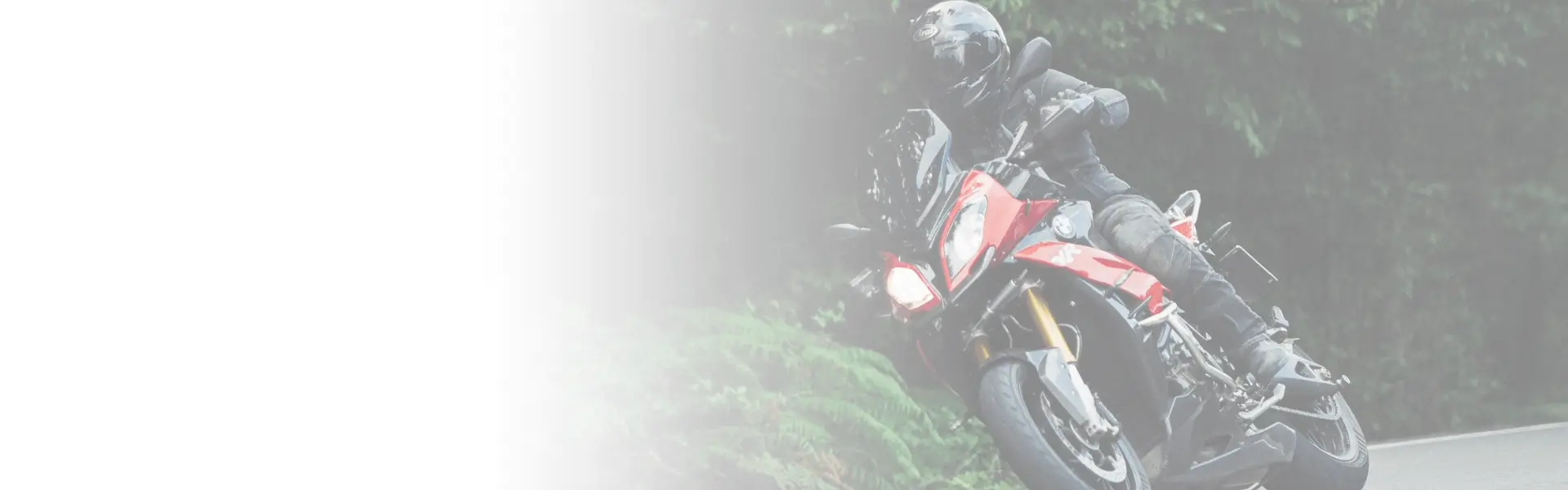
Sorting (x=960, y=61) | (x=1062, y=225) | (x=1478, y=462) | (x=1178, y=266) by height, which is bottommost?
(x=1478, y=462)

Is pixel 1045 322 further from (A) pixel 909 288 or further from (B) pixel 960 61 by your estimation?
(B) pixel 960 61

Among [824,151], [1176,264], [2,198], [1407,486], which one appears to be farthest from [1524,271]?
[2,198]

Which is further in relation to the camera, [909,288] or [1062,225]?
[1062,225]

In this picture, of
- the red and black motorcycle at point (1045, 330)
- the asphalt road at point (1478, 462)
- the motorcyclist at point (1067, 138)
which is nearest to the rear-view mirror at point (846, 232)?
the red and black motorcycle at point (1045, 330)

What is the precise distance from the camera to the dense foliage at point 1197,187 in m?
7.25

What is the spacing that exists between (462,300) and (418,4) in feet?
5.27

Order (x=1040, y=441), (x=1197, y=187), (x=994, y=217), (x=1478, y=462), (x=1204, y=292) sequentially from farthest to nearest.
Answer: (x=1197, y=187)
(x=1478, y=462)
(x=1204, y=292)
(x=994, y=217)
(x=1040, y=441)

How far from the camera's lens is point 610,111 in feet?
27.8

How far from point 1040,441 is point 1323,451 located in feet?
6.56

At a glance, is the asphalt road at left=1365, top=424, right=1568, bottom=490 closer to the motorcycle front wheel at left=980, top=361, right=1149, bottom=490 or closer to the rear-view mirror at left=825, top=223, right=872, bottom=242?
the motorcycle front wheel at left=980, top=361, right=1149, bottom=490

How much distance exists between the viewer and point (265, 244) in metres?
7.66

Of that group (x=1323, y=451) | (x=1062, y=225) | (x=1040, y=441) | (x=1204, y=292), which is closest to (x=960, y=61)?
(x=1062, y=225)

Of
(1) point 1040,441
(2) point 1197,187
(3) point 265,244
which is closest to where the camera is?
(1) point 1040,441

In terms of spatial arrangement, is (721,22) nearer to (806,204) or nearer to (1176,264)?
(806,204)
